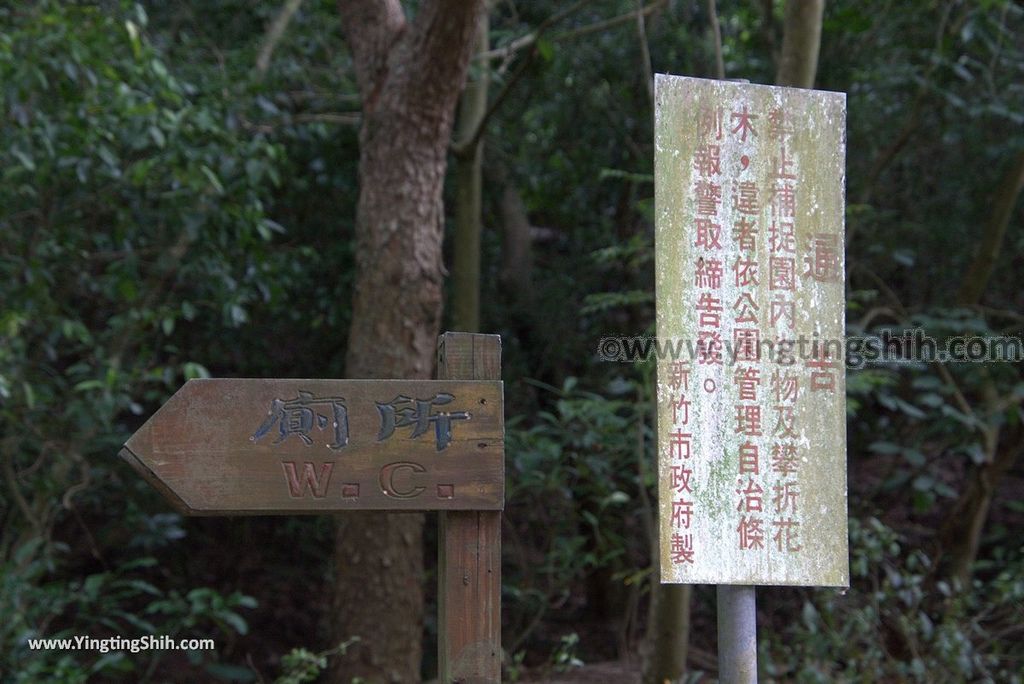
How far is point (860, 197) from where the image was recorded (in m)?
5.73

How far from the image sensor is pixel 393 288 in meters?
4.14

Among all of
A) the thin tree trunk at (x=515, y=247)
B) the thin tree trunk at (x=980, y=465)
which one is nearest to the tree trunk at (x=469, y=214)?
the thin tree trunk at (x=515, y=247)

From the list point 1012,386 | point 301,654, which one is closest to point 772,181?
point 301,654

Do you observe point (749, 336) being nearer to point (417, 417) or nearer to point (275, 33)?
point (417, 417)

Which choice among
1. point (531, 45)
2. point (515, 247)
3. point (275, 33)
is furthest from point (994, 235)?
point (275, 33)

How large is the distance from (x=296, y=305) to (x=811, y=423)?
419 cm

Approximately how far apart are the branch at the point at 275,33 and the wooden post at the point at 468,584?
11.7 feet

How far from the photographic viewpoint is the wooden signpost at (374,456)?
2.16m

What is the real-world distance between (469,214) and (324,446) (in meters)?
3.52

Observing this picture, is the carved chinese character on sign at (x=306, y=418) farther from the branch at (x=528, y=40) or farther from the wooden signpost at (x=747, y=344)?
the branch at (x=528, y=40)

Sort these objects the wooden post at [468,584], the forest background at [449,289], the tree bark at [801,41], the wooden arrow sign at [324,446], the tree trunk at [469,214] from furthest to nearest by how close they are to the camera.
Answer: the tree trunk at [469,214], the forest background at [449,289], the tree bark at [801,41], the wooden post at [468,584], the wooden arrow sign at [324,446]

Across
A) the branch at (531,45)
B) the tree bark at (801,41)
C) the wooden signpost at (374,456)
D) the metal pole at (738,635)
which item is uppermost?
the branch at (531,45)

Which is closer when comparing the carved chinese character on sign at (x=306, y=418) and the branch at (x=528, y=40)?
the carved chinese character on sign at (x=306, y=418)

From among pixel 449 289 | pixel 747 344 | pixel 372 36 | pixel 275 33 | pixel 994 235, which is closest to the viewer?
pixel 747 344
